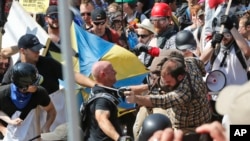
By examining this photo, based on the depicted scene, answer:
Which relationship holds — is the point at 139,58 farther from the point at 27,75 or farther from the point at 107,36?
the point at 27,75

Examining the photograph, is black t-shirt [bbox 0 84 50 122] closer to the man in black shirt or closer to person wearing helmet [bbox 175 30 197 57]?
the man in black shirt

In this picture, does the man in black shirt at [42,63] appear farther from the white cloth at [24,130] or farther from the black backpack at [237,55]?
the black backpack at [237,55]

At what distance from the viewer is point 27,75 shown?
22.9 ft

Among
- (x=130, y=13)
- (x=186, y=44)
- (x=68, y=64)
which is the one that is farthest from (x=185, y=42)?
(x=68, y=64)

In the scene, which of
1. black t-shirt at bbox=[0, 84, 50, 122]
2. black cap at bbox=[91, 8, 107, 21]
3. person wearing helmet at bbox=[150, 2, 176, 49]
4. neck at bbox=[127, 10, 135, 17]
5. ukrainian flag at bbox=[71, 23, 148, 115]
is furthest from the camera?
neck at bbox=[127, 10, 135, 17]

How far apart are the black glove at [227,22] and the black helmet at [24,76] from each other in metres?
2.09

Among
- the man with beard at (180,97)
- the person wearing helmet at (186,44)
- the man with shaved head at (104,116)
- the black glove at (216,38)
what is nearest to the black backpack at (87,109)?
the man with shaved head at (104,116)

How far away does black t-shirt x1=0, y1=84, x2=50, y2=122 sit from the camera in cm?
710

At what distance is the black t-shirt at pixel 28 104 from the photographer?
7098mm

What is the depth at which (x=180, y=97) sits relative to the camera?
6438 mm

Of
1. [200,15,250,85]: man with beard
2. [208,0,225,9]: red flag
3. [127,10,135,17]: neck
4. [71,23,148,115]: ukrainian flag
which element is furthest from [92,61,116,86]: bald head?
[127,10,135,17]: neck

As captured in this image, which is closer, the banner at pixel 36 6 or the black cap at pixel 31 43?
the black cap at pixel 31 43

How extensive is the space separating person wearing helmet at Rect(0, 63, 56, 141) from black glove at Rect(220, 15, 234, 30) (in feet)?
6.42

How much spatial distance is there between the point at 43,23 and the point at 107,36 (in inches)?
48.4
